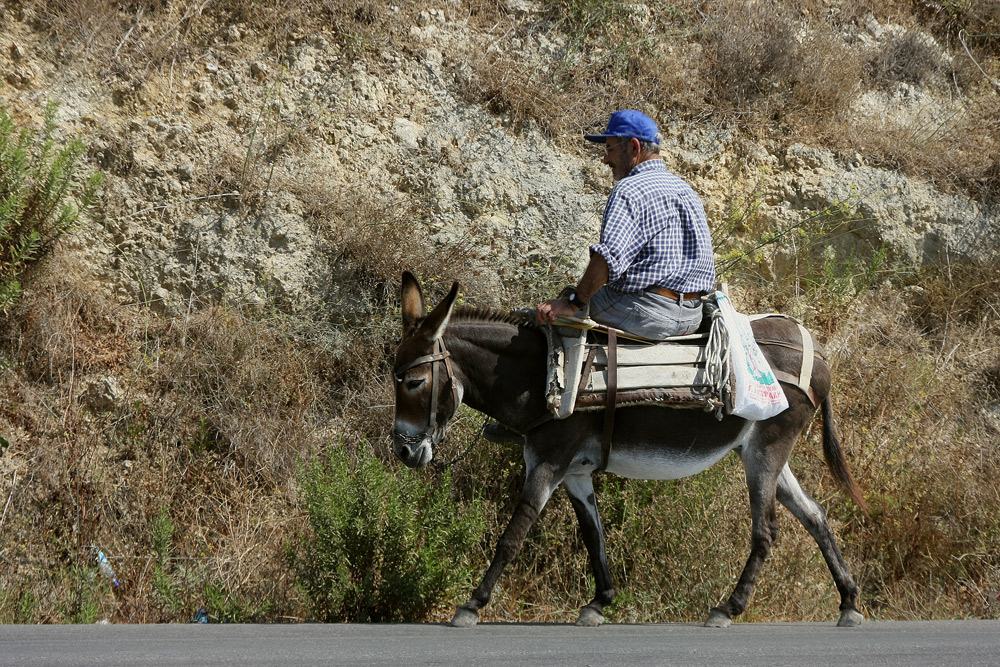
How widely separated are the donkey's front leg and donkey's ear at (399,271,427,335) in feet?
3.75

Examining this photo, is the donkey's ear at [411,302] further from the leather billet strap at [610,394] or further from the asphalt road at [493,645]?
the asphalt road at [493,645]

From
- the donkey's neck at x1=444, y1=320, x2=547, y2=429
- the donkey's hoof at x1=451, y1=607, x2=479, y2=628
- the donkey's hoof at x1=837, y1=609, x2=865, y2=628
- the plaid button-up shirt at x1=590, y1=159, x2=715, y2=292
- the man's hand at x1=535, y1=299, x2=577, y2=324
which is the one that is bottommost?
the donkey's hoof at x1=837, y1=609, x2=865, y2=628

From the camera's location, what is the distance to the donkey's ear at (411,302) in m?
5.68

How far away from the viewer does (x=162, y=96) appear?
29.8 feet

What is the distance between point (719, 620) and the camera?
18.1 feet

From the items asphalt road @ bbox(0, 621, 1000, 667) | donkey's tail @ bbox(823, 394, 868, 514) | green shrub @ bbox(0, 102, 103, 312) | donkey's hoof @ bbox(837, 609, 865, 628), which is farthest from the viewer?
green shrub @ bbox(0, 102, 103, 312)

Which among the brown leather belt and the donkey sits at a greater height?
the brown leather belt

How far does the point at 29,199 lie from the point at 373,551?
170 inches

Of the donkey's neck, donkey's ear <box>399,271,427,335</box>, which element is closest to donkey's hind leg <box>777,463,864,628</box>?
the donkey's neck

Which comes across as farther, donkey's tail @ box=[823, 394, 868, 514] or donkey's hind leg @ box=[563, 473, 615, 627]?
donkey's tail @ box=[823, 394, 868, 514]

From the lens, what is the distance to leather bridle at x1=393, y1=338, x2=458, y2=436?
216 inches

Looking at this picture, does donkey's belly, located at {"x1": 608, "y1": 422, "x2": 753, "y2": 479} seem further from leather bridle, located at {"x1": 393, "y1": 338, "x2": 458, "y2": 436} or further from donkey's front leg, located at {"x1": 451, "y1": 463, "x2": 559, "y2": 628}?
leather bridle, located at {"x1": 393, "y1": 338, "x2": 458, "y2": 436}

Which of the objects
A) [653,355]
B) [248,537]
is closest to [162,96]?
[248,537]

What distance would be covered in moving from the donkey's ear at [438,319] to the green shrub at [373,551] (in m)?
1.02
